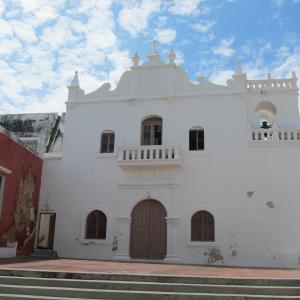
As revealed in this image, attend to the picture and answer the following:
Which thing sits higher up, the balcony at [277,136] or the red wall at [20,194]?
the balcony at [277,136]

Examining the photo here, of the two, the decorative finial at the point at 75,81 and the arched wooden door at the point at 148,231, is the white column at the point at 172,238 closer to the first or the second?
the arched wooden door at the point at 148,231

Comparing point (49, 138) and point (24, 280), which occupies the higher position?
point (49, 138)

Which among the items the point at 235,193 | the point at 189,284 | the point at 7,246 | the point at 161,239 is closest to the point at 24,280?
the point at 189,284

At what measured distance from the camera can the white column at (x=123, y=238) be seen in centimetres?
1609

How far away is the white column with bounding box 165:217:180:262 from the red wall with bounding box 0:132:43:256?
18.1ft

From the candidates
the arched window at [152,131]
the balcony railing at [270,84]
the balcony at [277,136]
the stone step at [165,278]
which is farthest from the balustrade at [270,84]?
the stone step at [165,278]

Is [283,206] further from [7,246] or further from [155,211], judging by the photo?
[7,246]

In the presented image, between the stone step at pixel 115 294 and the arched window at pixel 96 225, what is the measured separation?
27.4 feet

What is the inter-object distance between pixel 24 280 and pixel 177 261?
756 cm

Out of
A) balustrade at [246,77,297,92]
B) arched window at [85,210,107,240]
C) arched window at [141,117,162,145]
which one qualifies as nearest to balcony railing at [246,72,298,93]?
balustrade at [246,77,297,92]

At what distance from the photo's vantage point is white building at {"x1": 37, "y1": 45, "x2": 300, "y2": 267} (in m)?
15.5

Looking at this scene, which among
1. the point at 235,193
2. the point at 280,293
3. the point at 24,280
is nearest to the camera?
the point at 280,293

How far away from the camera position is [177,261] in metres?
15.5

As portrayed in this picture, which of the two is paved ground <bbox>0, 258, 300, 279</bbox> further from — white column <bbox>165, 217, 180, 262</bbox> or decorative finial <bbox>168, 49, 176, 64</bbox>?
decorative finial <bbox>168, 49, 176, 64</bbox>
